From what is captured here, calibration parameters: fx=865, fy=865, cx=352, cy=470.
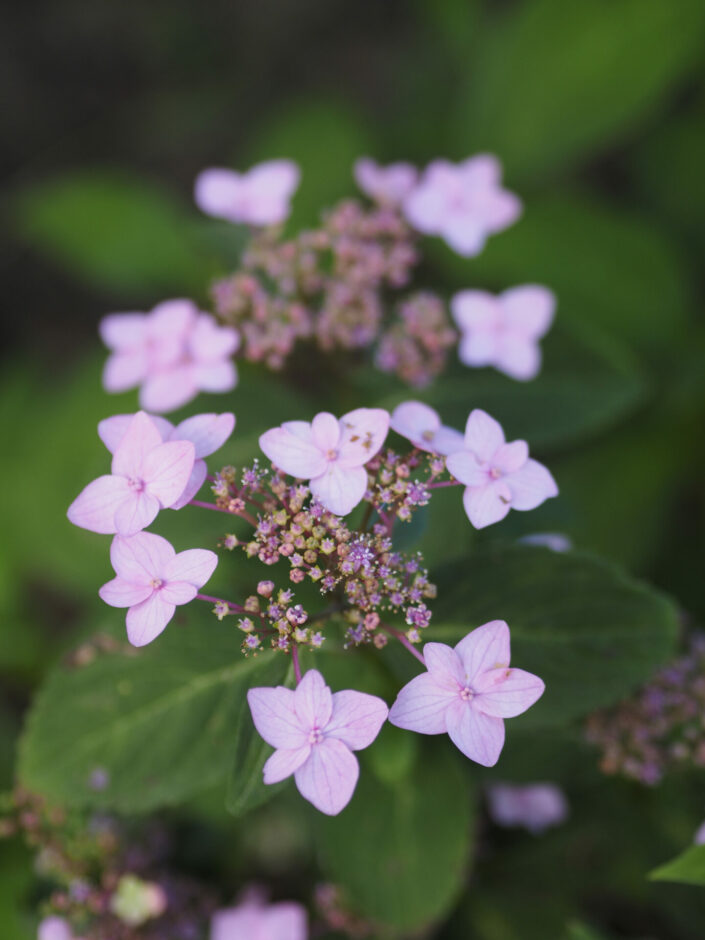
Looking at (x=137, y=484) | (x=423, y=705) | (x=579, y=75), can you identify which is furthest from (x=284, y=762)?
(x=579, y=75)

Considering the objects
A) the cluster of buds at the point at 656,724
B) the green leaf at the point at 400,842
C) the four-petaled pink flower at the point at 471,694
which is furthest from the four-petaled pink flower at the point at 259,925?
the four-petaled pink flower at the point at 471,694

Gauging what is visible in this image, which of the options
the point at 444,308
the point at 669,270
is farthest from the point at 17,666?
the point at 669,270

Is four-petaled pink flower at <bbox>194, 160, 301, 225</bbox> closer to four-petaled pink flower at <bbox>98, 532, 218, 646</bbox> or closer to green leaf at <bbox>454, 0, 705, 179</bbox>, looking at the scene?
four-petaled pink flower at <bbox>98, 532, 218, 646</bbox>

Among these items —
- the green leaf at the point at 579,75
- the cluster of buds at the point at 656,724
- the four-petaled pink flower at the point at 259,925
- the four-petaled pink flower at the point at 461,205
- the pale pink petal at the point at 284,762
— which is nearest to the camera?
the pale pink petal at the point at 284,762

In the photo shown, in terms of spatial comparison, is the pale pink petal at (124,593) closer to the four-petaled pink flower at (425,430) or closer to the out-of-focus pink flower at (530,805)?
the four-petaled pink flower at (425,430)

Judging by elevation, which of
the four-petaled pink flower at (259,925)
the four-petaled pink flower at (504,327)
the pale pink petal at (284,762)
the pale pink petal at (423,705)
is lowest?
the four-petaled pink flower at (259,925)
